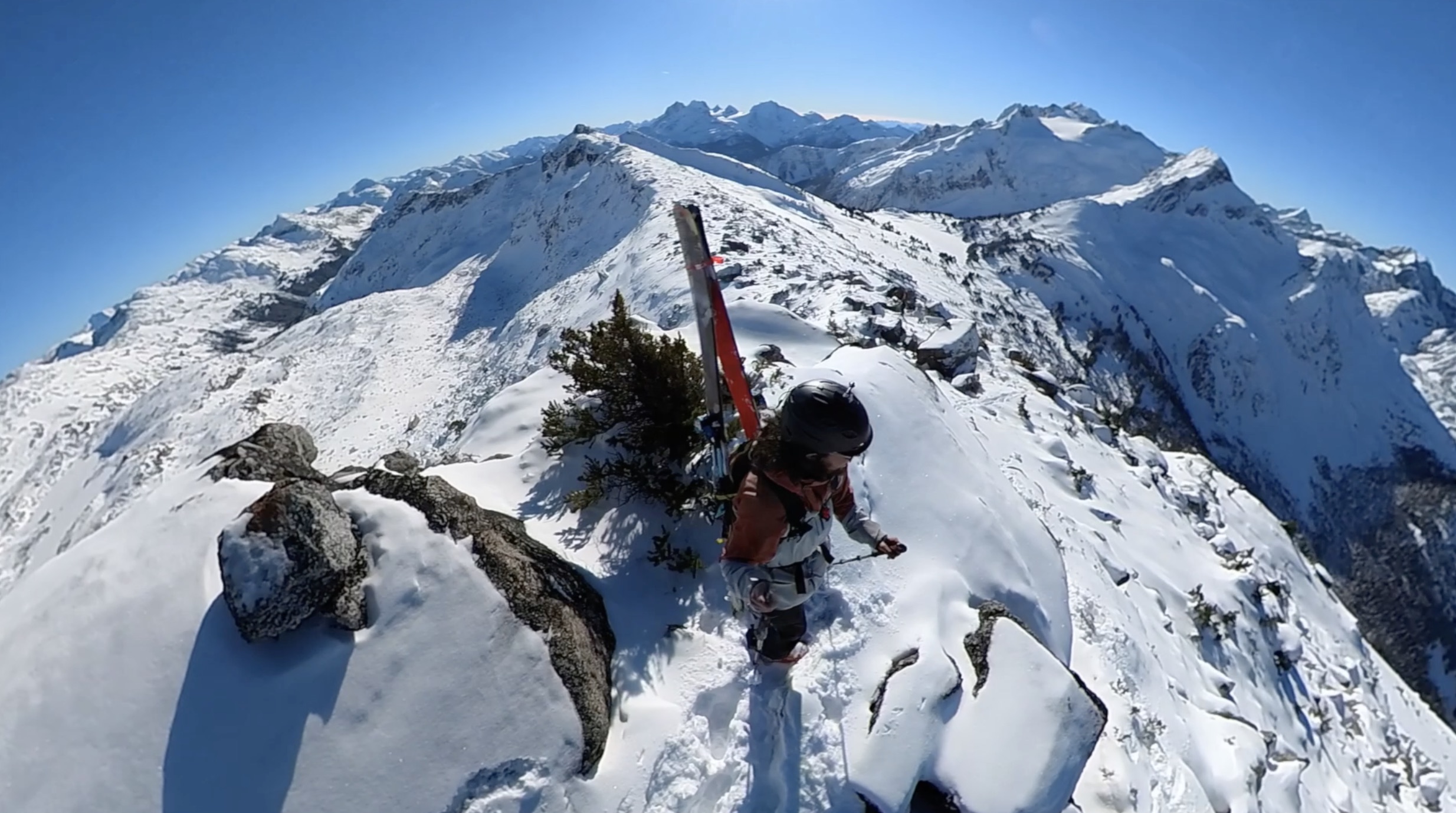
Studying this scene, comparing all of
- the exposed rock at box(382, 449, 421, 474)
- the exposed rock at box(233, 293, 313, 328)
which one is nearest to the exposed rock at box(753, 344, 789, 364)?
the exposed rock at box(382, 449, 421, 474)

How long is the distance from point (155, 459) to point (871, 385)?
45.0 meters

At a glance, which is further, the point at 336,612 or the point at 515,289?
the point at 515,289

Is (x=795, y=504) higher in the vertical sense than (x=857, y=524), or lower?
higher

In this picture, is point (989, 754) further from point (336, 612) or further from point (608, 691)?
point (336, 612)

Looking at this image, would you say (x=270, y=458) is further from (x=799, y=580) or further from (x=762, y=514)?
(x=799, y=580)

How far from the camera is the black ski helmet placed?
161 inches

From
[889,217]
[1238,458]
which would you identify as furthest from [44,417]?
[1238,458]

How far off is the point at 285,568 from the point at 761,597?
354 cm

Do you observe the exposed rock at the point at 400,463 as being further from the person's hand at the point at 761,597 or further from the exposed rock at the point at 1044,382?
the exposed rock at the point at 1044,382

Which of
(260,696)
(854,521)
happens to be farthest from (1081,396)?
(260,696)

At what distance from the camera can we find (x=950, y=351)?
666 inches

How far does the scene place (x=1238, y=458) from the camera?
12450cm

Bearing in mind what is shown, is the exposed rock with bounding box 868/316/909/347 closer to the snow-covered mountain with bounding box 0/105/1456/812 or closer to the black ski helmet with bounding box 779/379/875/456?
the snow-covered mountain with bounding box 0/105/1456/812

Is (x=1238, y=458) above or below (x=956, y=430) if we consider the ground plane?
below
